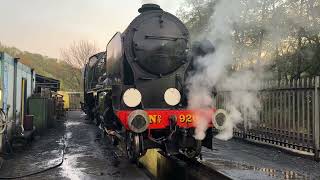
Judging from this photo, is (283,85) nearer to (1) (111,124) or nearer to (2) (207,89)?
(2) (207,89)

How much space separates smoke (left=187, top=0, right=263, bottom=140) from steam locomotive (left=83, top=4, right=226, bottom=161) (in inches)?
6.8

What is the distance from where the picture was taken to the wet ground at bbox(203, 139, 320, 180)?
21.8 feet

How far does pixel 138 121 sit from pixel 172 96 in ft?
3.68

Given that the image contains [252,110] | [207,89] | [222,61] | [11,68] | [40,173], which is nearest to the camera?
[40,173]

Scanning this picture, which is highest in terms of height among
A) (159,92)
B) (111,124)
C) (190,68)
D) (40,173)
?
(190,68)

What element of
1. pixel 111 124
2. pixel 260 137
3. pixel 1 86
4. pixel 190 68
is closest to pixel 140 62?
pixel 190 68

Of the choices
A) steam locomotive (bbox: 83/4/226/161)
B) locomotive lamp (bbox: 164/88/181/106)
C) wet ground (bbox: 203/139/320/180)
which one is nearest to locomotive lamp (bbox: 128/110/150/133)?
steam locomotive (bbox: 83/4/226/161)

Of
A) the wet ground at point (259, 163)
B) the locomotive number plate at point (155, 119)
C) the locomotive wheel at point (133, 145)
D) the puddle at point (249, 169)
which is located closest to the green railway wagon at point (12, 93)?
the locomotive wheel at point (133, 145)

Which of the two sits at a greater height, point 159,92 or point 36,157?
point 159,92

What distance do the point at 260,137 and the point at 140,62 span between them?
15.7ft

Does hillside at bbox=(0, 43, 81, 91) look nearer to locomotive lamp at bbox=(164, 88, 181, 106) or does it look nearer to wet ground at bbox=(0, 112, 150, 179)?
wet ground at bbox=(0, 112, 150, 179)

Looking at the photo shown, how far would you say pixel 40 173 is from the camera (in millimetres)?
6957

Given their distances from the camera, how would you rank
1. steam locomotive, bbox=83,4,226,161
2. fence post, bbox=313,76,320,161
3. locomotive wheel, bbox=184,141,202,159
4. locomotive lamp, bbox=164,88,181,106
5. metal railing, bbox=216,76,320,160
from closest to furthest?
steam locomotive, bbox=83,4,226,161, locomotive wheel, bbox=184,141,202,159, locomotive lamp, bbox=164,88,181,106, fence post, bbox=313,76,320,161, metal railing, bbox=216,76,320,160

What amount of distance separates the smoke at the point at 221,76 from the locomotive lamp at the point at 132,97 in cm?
112
